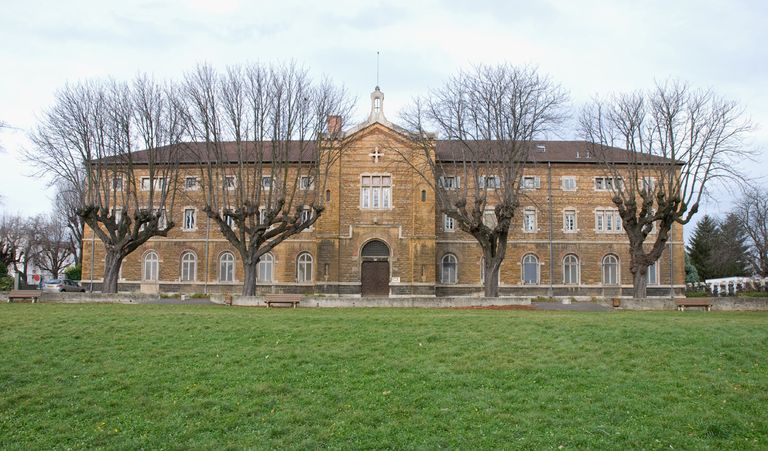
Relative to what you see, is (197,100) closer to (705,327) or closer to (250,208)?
(250,208)

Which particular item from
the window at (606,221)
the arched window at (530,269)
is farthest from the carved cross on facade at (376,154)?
the window at (606,221)

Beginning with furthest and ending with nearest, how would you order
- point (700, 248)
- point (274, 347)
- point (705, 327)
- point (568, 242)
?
1. point (700, 248)
2. point (568, 242)
3. point (705, 327)
4. point (274, 347)

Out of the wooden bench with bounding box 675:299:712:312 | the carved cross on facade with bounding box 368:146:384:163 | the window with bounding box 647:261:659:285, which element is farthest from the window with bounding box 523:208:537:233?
the wooden bench with bounding box 675:299:712:312

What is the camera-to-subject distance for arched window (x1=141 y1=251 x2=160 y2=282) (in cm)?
4659

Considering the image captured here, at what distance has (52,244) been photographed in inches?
3241

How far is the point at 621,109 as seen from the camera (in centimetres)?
3306

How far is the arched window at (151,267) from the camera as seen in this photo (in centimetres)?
4659

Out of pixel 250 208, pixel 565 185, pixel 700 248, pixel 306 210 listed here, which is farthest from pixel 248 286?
pixel 700 248

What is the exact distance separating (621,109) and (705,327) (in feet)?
56.1

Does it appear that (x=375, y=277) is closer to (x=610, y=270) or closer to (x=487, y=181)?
(x=487, y=181)

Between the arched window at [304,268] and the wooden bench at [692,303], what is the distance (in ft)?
78.9

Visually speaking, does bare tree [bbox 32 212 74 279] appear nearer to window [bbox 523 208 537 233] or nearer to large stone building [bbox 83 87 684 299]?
large stone building [bbox 83 87 684 299]

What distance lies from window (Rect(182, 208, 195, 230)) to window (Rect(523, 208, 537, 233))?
22.6 m

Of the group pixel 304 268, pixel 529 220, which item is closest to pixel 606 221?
pixel 529 220
